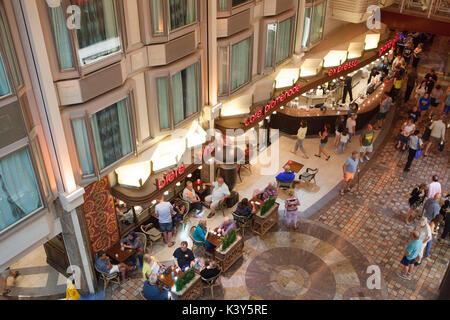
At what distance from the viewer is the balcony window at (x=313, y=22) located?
1811 cm

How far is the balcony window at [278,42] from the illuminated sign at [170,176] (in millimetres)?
5763

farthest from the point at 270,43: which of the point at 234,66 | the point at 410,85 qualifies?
the point at 410,85

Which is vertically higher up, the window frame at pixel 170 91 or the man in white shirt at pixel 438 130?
the window frame at pixel 170 91

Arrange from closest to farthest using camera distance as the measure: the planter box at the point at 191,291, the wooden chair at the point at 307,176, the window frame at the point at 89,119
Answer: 1. the window frame at the point at 89,119
2. the planter box at the point at 191,291
3. the wooden chair at the point at 307,176

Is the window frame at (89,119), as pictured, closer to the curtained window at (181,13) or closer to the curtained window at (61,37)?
the curtained window at (61,37)

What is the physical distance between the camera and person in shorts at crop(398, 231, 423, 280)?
13.6 m

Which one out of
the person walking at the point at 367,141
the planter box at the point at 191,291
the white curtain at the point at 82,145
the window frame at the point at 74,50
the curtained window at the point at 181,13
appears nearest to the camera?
the window frame at the point at 74,50

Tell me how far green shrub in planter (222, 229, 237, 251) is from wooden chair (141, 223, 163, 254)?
259 centimetres

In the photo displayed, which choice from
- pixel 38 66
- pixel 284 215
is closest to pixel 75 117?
pixel 38 66

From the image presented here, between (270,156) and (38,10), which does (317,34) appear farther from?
(38,10)

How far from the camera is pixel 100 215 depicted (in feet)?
44.0

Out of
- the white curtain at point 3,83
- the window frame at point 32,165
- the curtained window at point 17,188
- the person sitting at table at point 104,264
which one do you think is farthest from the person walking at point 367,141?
the white curtain at point 3,83

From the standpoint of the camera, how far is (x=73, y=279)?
1360cm

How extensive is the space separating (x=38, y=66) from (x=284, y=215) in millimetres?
10595
